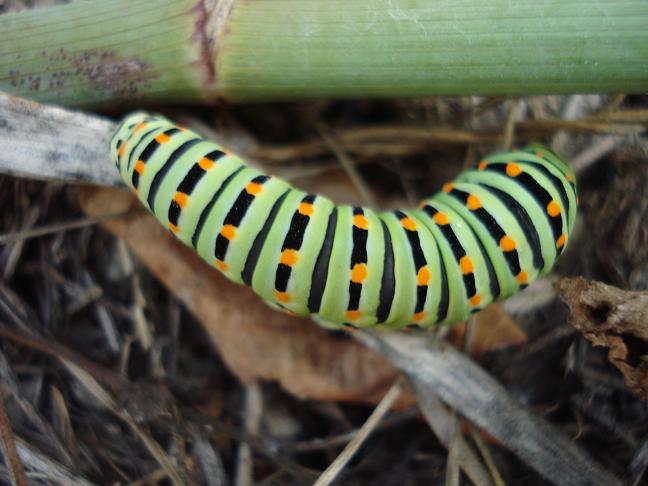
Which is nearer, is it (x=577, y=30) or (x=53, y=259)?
(x=577, y=30)

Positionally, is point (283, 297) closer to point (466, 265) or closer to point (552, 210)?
point (466, 265)

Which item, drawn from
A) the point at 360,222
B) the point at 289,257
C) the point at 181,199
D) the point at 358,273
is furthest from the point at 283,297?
the point at 181,199

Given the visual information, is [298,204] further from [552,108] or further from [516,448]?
[552,108]

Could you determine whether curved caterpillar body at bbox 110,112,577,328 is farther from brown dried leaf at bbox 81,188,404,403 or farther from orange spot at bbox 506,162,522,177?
brown dried leaf at bbox 81,188,404,403

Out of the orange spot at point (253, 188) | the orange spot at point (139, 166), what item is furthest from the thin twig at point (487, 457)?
the orange spot at point (139, 166)

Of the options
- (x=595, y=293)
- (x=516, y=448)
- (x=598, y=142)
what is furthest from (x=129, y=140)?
(x=598, y=142)

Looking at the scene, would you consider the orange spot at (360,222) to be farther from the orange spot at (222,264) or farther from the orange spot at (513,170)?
the orange spot at (513,170)
